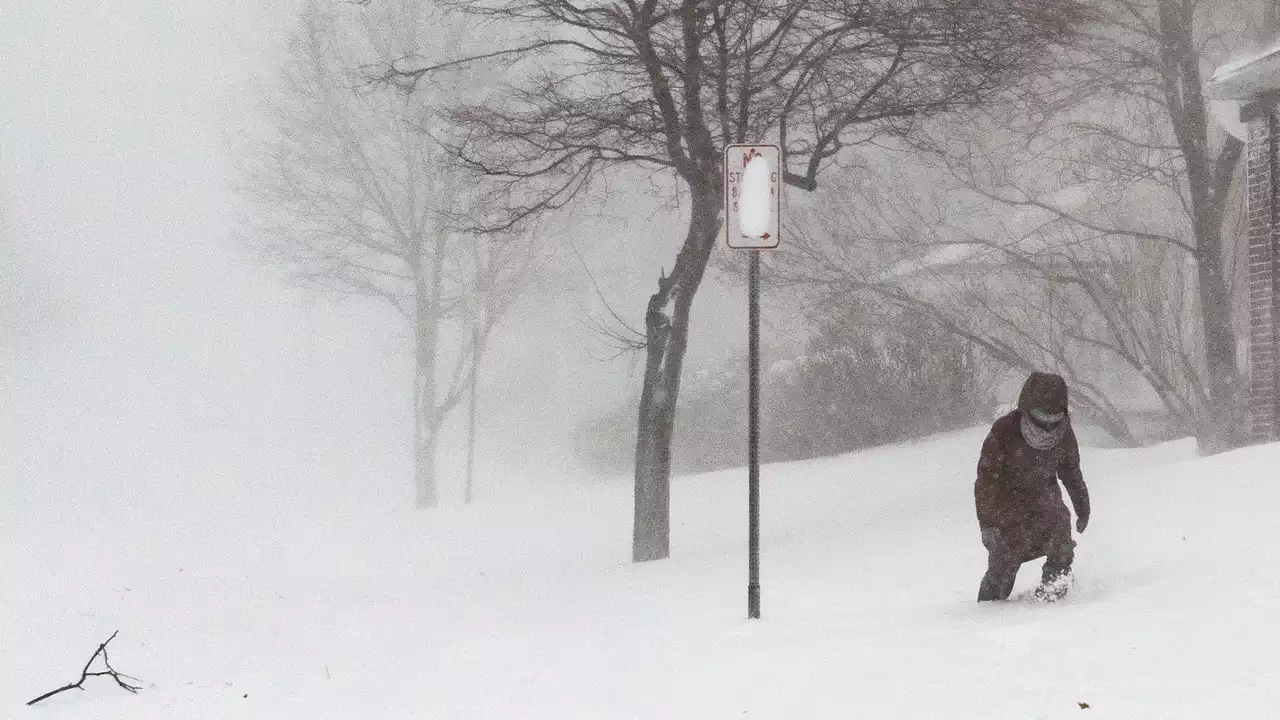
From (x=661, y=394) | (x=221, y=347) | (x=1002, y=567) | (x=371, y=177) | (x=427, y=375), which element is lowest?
(x=1002, y=567)

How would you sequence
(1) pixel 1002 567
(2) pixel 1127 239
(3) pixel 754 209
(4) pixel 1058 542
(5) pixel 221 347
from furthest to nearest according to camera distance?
(5) pixel 221 347, (2) pixel 1127 239, (3) pixel 754 209, (1) pixel 1002 567, (4) pixel 1058 542

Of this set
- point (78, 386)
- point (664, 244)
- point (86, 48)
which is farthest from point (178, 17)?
point (664, 244)

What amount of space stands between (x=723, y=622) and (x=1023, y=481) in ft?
→ 6.42

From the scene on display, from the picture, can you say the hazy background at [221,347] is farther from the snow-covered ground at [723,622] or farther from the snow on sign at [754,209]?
the snow on sign at [754,209]

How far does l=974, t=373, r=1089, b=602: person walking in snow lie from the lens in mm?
6234

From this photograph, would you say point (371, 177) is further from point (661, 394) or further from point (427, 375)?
point (661, 394)

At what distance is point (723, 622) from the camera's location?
22.3ft

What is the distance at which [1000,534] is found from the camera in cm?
633

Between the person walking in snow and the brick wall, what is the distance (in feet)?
18.7

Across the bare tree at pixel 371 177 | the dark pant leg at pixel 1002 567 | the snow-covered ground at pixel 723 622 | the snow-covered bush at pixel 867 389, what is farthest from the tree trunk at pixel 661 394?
the bare tree at pixel 371 177

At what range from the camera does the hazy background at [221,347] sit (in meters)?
33.4

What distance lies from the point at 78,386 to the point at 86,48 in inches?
2854

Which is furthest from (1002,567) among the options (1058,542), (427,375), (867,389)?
(427,375)

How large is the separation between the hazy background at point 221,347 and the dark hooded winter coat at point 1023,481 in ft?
26.2
